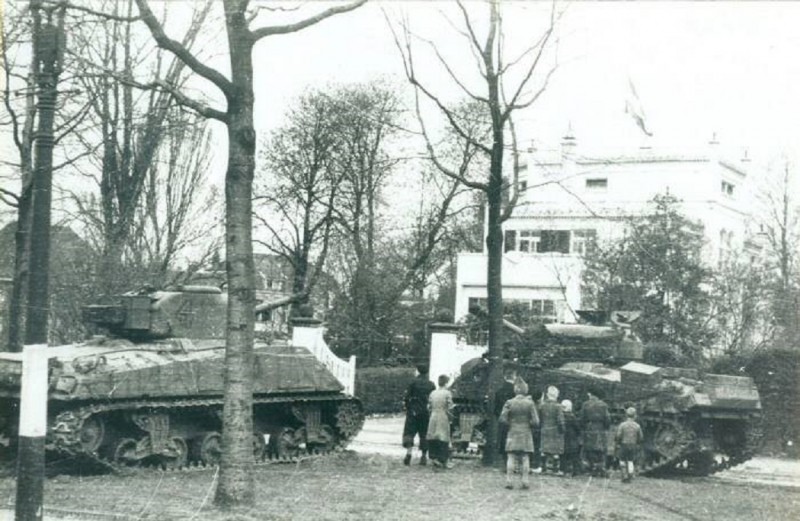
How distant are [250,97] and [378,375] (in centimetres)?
1881

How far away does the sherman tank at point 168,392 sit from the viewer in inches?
588

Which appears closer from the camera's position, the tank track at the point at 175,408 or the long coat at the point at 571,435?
the tank track at the point at 175,408

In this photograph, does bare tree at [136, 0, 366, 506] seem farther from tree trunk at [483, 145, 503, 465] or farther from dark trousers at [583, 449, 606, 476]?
dark trousers at [583, 449, 606, 476]

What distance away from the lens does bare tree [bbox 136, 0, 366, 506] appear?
1168cm

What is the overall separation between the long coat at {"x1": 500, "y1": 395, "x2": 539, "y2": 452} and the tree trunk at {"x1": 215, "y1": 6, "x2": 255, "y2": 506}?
4074 millimetres

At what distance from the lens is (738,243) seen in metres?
46.6

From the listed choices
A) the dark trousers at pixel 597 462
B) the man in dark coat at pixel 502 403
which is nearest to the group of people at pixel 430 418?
the man in dark coat at pixel 502 403

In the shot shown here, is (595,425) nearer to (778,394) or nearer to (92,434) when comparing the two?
(92,434)

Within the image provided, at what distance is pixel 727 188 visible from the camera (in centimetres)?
4891

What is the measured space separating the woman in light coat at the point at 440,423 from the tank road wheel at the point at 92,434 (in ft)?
16.3

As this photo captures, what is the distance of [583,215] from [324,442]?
2666 cm

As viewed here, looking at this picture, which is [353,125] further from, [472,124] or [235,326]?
[235,326]

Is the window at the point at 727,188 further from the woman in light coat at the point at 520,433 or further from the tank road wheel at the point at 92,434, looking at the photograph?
the tank road wheel at the point at 92,434

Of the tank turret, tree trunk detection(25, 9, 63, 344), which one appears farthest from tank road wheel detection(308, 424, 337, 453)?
tree trunk detection(25, 9, 63, 344)
